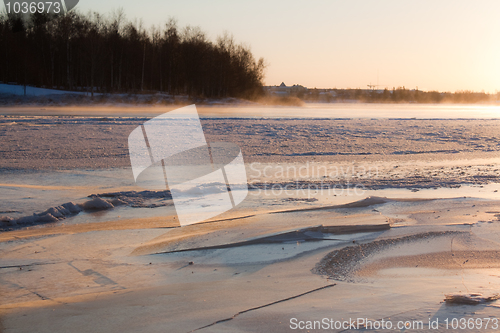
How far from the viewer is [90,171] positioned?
722 centimetres

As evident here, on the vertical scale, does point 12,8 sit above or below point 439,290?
above

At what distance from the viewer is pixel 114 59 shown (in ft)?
143

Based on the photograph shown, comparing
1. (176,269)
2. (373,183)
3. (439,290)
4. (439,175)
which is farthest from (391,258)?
(439,175)

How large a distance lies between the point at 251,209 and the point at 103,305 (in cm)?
267

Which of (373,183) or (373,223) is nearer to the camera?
(373,223)

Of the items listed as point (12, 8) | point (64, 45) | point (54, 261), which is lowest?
point (54, 261)

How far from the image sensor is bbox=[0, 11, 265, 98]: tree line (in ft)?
133

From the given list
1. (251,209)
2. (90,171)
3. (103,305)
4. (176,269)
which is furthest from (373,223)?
(90,171)

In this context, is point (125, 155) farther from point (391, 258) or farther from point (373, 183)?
point (391, 258)

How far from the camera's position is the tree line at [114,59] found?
133 feet

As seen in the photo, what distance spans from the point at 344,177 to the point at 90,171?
4.28m

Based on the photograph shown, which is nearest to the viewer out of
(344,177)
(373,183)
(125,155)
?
(373,183)

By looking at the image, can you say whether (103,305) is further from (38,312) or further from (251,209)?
(251,209)

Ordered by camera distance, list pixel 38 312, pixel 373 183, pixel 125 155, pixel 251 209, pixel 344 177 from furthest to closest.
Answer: pixel 125 155
pixel 344 177
pixel 373 183
pixel 251 209
pixel 38 312
